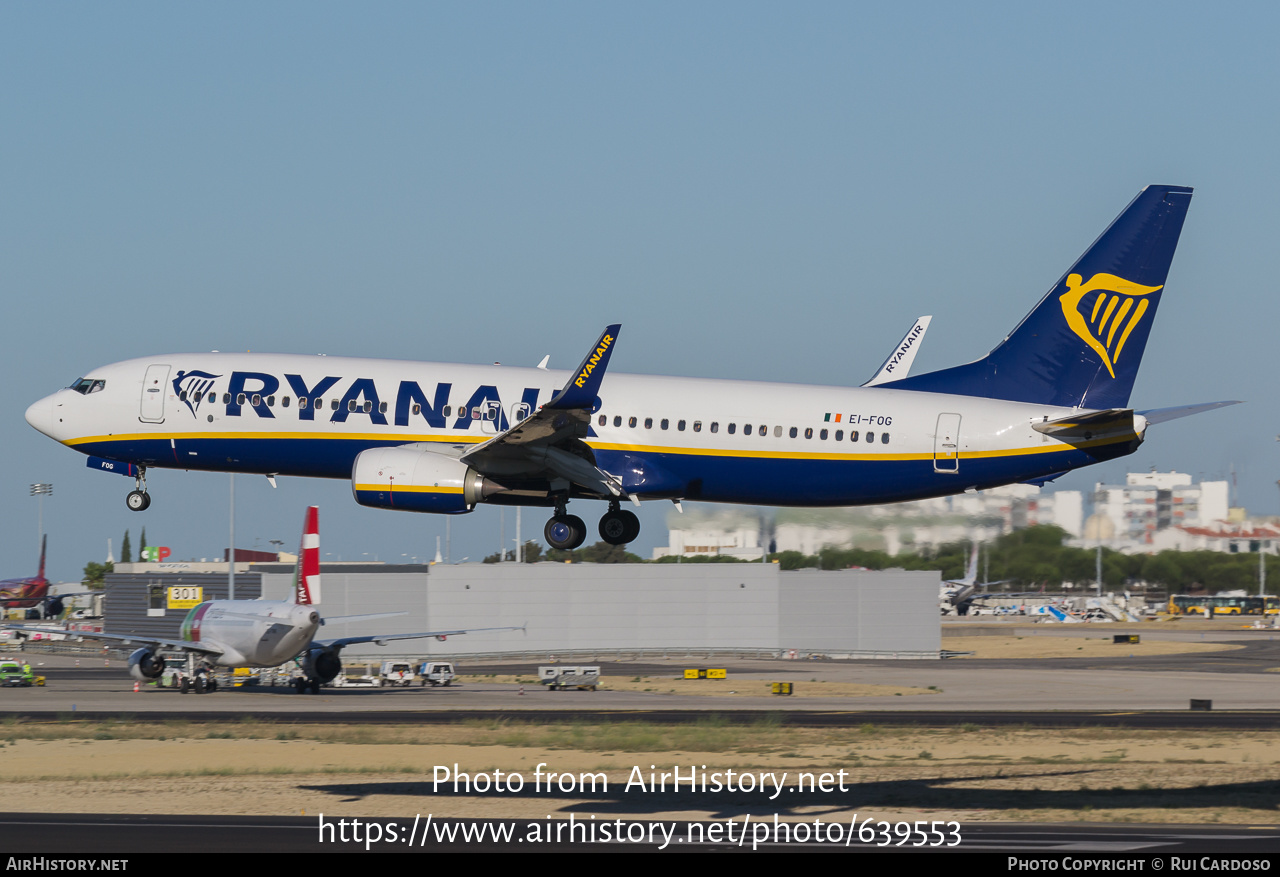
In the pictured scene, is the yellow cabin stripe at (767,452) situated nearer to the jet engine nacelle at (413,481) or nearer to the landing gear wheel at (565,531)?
the jet engine nacelle at (413,481)

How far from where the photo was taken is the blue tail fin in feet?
133

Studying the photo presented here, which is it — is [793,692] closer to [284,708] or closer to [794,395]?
[284,708]

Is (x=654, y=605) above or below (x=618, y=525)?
below

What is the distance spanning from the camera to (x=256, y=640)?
6125 centimetres

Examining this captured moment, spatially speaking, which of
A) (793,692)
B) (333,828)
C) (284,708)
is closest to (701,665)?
(793,692)

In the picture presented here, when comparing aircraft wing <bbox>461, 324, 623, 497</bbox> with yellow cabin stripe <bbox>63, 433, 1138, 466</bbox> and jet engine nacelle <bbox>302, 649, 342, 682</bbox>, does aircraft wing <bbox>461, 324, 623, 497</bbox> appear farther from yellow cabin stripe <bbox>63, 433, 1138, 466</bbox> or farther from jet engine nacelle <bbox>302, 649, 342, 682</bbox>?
jet engine nacelle <bbox>302, 649, 342, 682</bbox>

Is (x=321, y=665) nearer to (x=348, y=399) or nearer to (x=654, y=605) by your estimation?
(x=348, y=399)

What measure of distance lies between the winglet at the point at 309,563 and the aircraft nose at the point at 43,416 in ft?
67.3

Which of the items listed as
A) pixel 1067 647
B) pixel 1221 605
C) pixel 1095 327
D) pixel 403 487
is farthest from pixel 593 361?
pixel 1221 605

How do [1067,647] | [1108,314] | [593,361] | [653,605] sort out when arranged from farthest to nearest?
[653,605], [1067,647], [1108,314], [593,361]

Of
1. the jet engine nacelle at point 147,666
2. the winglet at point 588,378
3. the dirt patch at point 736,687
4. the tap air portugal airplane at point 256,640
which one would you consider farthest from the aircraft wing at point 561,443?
the jet engine nacelle at point 147,666

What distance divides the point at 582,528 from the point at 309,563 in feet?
90.5

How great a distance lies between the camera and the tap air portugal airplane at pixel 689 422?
39375 mm

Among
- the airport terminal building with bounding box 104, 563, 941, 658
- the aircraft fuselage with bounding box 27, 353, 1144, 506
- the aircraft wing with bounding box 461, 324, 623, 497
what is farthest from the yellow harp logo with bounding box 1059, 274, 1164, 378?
the airport terminal building with bounding box 104, 563, 941, 658
